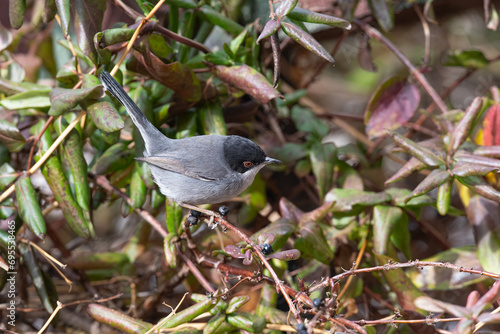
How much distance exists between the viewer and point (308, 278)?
246cm

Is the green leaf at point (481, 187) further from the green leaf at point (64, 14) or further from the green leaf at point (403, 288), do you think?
the green leaf at point (64, 14)

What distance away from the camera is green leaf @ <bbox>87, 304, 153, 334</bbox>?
6.04 feet

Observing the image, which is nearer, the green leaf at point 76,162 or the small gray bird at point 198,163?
the green leaf at point 76,162

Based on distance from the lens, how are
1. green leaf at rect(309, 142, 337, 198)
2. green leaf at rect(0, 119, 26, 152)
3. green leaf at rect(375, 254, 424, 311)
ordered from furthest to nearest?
green leaf at rect(309, 142, 337, 198), green leaf at rect(0, 119, 26, 152), green leaf at rect(375, 254, 424, 311)

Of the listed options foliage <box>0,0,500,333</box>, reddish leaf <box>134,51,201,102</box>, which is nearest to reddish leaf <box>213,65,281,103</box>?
foliage <box>0,0,500,333</box>

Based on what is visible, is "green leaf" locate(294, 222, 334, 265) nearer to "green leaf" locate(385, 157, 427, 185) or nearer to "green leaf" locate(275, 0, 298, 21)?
"green leaf" locate(385, 157, 427, 185)

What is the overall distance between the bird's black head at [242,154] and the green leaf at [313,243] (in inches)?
19.5

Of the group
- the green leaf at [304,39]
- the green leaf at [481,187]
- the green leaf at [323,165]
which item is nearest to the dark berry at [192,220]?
the green leaf at [323,165]

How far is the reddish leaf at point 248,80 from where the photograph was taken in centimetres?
200

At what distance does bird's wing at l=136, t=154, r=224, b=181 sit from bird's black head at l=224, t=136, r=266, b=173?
0.29 feet

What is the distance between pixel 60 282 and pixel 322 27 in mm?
2347


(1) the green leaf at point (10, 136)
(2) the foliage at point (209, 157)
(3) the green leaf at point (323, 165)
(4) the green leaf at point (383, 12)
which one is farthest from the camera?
(4) the green leaf at point (383, 12)

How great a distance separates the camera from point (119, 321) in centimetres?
190

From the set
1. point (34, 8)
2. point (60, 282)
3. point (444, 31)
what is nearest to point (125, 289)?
point (60, 282)
